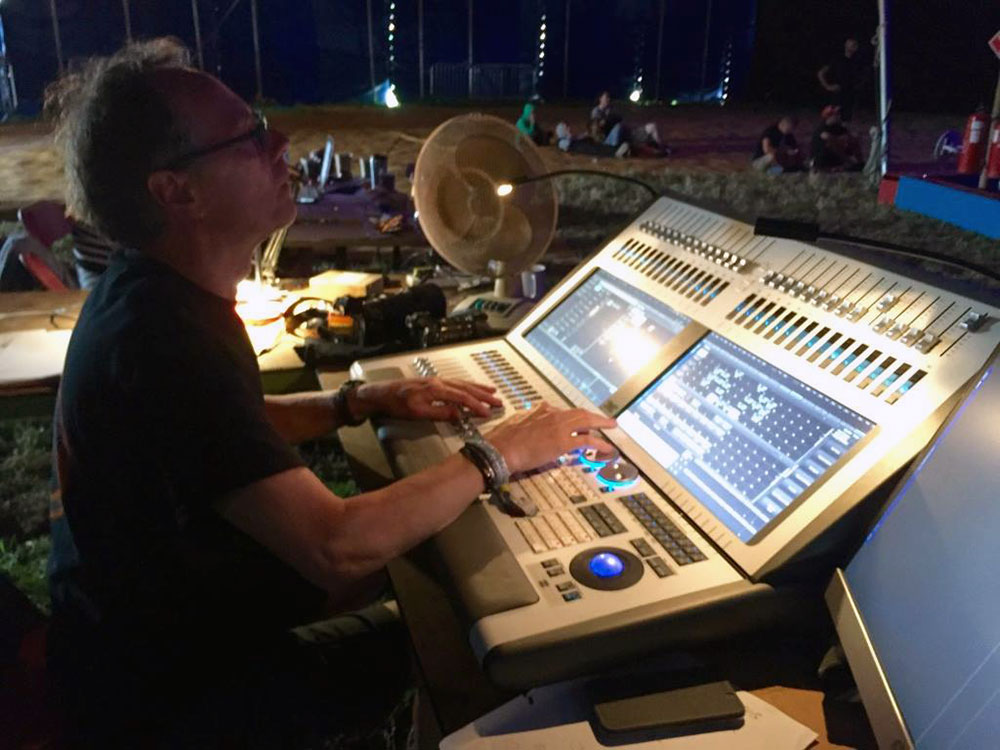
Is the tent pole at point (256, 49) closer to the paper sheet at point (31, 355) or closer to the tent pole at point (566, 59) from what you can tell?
the tent pole at point (566, 59)

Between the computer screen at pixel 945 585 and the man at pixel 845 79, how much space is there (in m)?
11.0

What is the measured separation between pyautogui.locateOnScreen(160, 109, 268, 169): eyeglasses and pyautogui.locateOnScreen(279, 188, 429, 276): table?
6.57 ft

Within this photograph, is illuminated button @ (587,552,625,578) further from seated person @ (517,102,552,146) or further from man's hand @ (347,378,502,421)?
seated person @ (517,102,552,146)

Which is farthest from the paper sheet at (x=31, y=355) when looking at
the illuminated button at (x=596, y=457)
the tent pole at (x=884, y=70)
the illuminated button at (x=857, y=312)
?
the tent pole at (x=884, y=70)

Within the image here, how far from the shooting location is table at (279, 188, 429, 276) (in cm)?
387

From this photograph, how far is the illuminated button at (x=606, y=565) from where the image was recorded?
106 cm

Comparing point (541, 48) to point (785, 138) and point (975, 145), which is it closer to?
point (785, 138)

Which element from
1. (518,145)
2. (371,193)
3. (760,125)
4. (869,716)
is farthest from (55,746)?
(760,125)

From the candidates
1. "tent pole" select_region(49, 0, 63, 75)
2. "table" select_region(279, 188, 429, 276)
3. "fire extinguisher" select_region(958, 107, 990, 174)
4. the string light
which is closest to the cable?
"table" select_region(279, 188, 429, 276)

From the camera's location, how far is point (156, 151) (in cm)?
131

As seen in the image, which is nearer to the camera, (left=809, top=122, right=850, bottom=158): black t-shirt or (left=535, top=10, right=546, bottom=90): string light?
(left=809, top=122, right=850, bottom=158): black t-shirt

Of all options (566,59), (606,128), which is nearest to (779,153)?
(606,128)

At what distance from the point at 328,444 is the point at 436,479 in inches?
95.0

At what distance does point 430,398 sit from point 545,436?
337 millimetres
